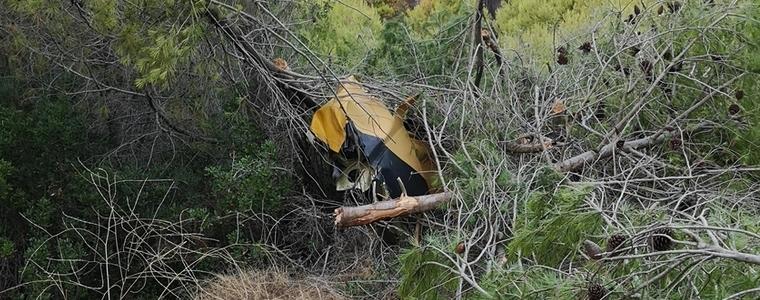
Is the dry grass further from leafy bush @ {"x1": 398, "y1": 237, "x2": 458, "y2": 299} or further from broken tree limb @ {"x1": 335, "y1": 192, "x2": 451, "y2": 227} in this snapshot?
leafy bush @ {"x1": 398, "y1": 237, "x2": 458, "y2": 299}

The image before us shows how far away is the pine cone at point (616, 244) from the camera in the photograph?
Answer: 2108 millimetres

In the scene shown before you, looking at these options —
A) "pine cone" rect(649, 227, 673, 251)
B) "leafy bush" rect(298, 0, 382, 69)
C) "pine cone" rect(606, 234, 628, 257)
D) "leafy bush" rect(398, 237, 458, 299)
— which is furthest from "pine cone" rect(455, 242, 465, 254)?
"leafy bush" rect(298, 0, 382, 69)

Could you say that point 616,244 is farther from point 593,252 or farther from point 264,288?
point 264,288

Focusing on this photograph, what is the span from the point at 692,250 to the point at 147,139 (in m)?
4.48

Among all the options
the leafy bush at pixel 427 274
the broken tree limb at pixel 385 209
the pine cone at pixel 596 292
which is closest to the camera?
the pine cone at pixel 596 292

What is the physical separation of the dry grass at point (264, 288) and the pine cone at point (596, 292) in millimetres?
2370

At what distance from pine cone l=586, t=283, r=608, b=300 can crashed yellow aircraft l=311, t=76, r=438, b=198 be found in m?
2.39

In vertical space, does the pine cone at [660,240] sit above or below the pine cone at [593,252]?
above

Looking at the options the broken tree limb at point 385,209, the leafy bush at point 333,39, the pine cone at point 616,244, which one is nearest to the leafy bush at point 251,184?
the leafy bush at point 333,39

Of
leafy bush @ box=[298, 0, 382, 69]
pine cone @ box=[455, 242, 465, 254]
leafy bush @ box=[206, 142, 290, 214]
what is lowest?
leafy bush @ box=[206, 142, 290, 214]

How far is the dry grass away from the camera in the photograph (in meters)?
4.30

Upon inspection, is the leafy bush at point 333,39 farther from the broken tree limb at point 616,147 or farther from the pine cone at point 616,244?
the pine cone at point 616,244

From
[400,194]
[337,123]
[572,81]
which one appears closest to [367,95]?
[337,123]

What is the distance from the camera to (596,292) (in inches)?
79.7
